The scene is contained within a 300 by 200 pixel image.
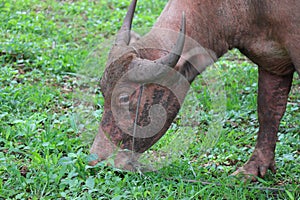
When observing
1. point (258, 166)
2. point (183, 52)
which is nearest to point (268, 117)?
point (258, 166)

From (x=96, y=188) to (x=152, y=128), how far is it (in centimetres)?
78

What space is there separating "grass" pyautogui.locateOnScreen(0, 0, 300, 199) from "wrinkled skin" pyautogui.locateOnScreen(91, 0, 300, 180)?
1.04ft

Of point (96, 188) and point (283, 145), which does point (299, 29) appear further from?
point (96, 188)

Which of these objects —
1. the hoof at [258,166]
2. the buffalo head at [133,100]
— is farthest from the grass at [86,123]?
the buffalo head at [133,100]

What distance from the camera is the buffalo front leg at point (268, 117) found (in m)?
5.31

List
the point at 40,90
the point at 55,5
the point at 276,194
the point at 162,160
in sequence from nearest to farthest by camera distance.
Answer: the point at 276,194 → the point at 162,160 → the point at 40,90 → the point at 55,5

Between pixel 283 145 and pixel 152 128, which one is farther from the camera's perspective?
pixel 283 145

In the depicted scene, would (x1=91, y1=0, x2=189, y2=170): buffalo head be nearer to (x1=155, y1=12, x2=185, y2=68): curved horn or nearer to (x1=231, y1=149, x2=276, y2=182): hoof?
(x1=155, y1=12, x2=185, y2=68): curved horn

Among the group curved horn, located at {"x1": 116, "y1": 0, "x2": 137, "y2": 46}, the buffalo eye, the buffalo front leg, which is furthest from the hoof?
curved horn, located at {"x1": 116, "y1": 0, "x2": 137, "y2": 46}

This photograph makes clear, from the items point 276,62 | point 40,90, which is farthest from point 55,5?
point 276,62

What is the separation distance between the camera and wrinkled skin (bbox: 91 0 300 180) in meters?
4.68

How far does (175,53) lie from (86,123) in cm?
176

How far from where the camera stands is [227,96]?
703 centimetres

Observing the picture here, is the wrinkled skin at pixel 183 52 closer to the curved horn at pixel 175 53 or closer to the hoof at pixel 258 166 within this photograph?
the curved horn at pixel 175 53
